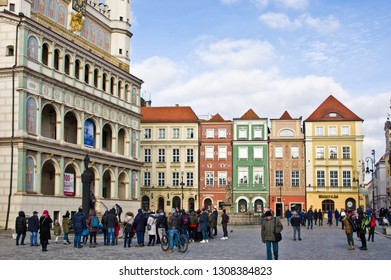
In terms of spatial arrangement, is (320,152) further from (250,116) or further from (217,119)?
(217,119)

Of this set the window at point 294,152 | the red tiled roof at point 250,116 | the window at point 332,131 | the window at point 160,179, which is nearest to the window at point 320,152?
the window at point 332,131

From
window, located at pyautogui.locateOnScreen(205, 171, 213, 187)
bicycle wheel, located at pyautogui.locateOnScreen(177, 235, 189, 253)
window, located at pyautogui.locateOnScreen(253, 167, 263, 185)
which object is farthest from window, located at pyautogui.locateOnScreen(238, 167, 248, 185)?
bicycle wheel, located at pyautogui.locateOnScreen(177, 235, 189, 253)

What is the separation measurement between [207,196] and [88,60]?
29.5 meters

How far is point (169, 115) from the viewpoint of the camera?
75.8 metres

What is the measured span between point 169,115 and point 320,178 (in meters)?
20.2

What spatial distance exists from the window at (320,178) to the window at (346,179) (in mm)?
2338

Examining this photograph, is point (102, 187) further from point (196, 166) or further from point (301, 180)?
point (301, 180)

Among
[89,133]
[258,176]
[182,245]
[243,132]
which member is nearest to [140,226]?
[182,245]

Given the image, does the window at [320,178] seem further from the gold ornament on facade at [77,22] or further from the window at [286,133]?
the gold ornament on facade at [77,22]

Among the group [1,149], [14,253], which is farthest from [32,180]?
[14,253]

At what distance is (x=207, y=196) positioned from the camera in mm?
73000

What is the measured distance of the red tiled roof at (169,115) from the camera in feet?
244

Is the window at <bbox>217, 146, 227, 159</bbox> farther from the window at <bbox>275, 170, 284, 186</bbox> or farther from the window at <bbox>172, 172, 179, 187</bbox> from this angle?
the window at <bbox>275, 170, 284, 186</bbox>

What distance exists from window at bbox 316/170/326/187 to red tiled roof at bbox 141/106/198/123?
53.1 feet
